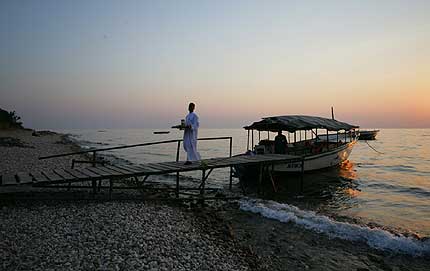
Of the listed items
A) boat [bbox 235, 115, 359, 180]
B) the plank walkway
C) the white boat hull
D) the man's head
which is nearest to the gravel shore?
the plank walkway

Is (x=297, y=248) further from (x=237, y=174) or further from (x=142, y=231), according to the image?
(x=237, y=174)

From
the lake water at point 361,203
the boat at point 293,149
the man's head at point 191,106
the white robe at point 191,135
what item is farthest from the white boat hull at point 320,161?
the man's head at point 191,106

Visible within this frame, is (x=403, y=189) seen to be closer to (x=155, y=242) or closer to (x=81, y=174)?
(x=155, y=242)

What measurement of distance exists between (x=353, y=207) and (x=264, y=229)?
6995 millimetres

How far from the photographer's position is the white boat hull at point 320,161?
19188 mm

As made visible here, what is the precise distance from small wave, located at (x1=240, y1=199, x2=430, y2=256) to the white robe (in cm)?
296

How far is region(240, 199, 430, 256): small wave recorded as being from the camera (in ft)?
30.1

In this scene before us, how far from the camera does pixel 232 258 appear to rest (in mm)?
7250

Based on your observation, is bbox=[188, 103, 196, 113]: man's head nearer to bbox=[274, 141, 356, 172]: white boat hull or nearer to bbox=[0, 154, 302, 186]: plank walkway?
bbox=[0, 154, 302, 186]: plank walkway

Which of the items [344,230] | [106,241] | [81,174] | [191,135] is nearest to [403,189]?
[344,230]

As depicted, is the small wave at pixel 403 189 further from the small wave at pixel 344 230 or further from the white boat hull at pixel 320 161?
the small wave at pixel 344 230

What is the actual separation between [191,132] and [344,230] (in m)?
6.42

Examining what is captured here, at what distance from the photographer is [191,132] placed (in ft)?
40.2

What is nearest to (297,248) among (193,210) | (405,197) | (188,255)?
(188,255)
